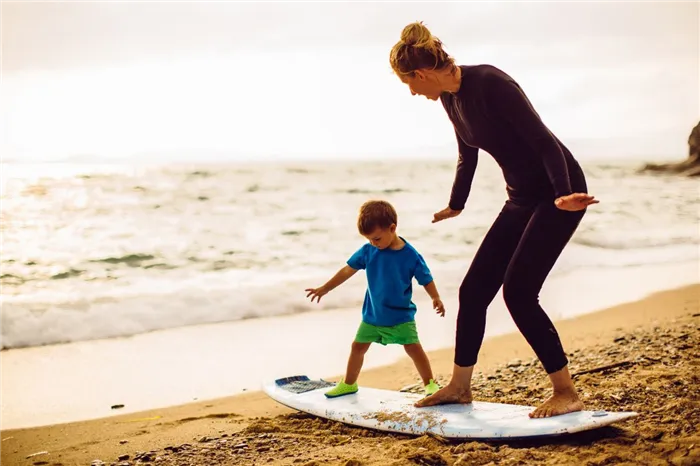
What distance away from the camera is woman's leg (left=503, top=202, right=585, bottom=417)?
11.1 ft

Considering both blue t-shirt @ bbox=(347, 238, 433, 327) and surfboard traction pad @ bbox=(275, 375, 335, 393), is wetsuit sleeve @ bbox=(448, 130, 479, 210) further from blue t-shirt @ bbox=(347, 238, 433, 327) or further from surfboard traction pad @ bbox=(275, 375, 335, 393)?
surfboard traction pad @ bbox=(275, 375, 335, 393)

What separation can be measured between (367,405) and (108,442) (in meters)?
1.48

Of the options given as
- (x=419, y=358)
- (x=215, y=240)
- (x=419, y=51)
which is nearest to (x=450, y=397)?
(x=419, y=358)

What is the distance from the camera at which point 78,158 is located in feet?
93.6

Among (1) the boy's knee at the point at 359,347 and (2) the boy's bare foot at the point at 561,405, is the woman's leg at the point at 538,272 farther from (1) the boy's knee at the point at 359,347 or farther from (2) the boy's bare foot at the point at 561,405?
(1) the boy's knee at the point at 359,347

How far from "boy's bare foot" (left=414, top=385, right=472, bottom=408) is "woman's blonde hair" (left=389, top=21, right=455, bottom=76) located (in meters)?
1.68

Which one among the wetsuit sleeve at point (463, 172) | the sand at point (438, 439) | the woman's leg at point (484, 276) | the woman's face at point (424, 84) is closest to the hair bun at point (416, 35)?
the woman's face at point (424, 84)

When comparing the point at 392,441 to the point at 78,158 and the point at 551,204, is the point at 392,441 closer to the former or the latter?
the point at 551,204

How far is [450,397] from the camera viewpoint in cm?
399

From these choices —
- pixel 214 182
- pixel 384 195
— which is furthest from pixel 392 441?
pixel 214 182

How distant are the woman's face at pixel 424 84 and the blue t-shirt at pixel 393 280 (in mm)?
998

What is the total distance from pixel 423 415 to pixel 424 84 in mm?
1684

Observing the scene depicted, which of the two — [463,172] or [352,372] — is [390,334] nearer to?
[352,372]

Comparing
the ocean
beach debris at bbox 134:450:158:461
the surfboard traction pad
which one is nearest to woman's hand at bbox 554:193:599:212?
the surfboard traction pad
